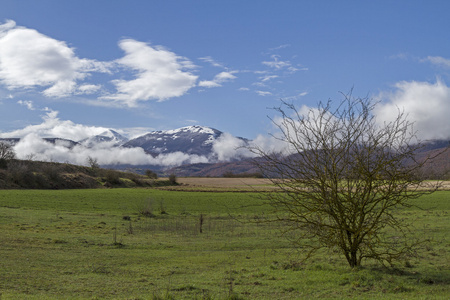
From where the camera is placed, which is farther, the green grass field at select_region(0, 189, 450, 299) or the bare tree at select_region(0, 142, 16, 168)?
the bare tree at select_region(0, 142, 16, 168)

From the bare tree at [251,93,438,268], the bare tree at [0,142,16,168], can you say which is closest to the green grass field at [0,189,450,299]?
the bare tree at [251,93,438,268]

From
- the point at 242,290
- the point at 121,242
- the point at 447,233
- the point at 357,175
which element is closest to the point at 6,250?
the point at 121,242

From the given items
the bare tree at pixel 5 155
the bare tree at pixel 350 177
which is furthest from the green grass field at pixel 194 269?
the bare tree at pixel 5 155

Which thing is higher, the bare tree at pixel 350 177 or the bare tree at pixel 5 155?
the bare tree at pixel 5 155

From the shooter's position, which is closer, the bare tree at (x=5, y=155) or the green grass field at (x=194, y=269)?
the green grass field at (x=194, y=269)

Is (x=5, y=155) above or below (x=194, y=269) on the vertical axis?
above

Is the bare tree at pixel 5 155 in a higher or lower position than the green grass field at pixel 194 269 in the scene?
higher

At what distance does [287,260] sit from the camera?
18.2m

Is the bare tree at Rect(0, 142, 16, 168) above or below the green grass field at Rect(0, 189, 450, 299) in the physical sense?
above

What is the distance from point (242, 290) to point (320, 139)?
249 inches

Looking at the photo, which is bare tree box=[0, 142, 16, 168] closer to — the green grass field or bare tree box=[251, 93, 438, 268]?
the green grass field

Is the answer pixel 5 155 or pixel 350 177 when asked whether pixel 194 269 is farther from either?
Result: pixel 5 155

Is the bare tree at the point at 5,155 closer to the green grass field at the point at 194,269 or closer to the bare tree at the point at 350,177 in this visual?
the green grass field at the point at 194,269

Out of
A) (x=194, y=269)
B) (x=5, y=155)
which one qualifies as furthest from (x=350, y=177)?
(x=5, y=155)
